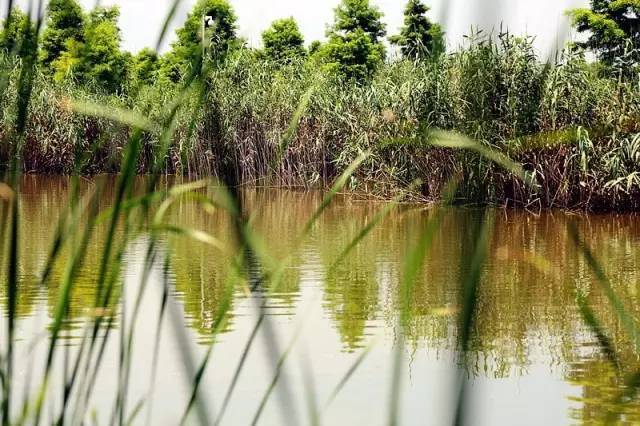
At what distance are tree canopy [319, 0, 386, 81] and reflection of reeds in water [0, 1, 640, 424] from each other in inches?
709

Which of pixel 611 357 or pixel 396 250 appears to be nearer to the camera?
pixel 611 357

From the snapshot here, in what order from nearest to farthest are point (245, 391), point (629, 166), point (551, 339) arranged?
1. point (245, 391)
2. point (551, 339)
3. point (629, 166)

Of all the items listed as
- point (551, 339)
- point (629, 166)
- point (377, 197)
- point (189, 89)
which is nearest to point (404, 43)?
point (377, 197)

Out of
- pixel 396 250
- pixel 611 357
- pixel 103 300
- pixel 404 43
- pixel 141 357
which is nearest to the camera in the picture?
pixel 611 357

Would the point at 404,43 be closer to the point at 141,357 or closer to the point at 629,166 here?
the point at 629,166

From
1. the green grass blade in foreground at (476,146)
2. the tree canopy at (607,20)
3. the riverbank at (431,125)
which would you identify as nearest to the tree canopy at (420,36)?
the green grass blade in foreground at (476,146)

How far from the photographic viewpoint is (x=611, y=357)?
1016 mm

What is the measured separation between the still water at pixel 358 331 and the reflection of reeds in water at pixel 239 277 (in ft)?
0.07

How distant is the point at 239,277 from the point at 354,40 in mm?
33436

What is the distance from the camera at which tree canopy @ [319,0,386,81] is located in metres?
34.2

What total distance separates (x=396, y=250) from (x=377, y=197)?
453cm

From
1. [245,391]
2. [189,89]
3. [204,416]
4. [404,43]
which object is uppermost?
[404,43]

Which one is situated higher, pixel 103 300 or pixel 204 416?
pixel 103 300

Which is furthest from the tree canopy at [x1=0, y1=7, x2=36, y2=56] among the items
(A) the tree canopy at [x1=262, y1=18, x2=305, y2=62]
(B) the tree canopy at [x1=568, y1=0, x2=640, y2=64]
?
(A) the tree canopy at [x1=262, y1=18, x2=305, y2=62]
